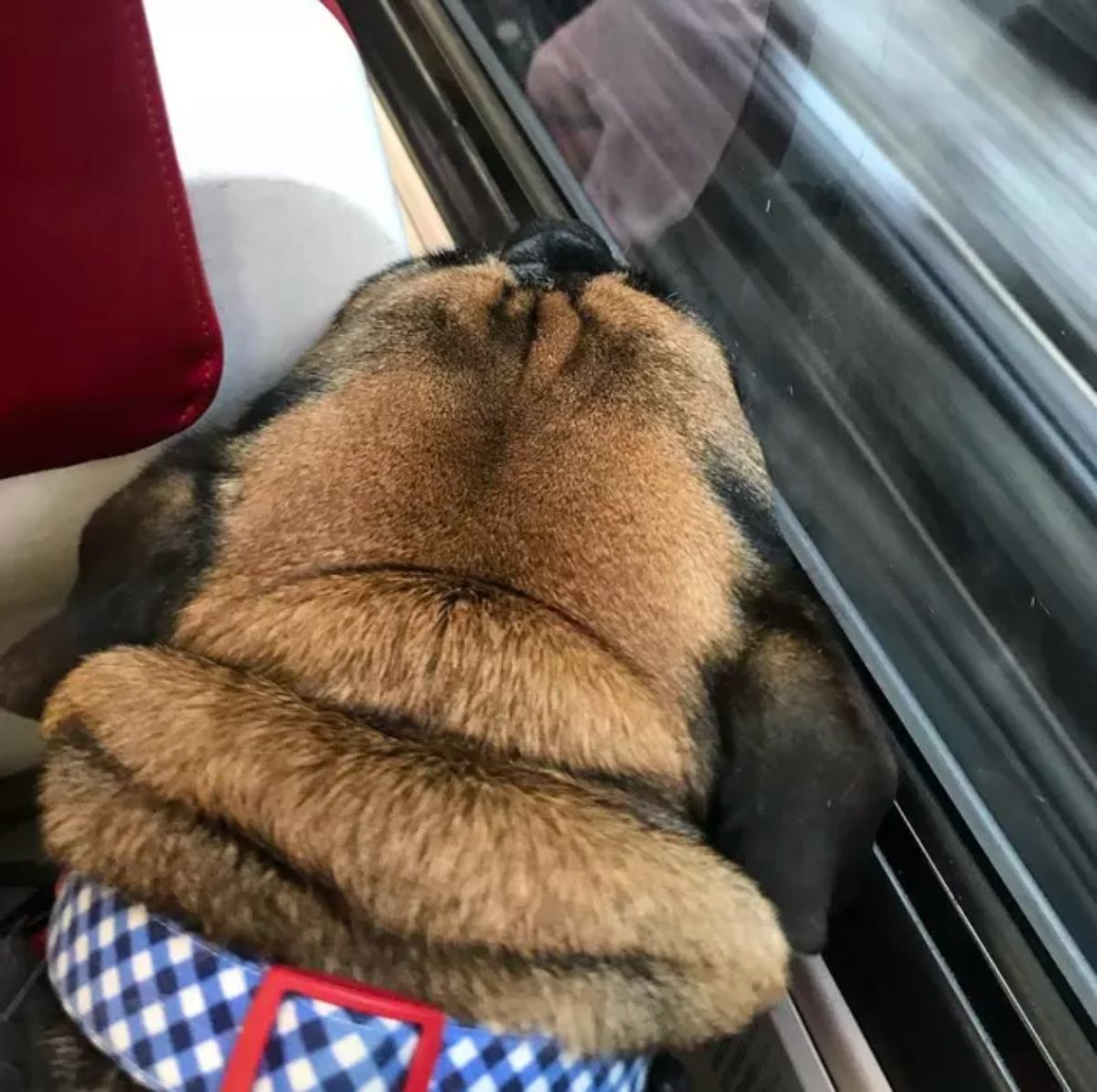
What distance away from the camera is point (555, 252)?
1026 mm

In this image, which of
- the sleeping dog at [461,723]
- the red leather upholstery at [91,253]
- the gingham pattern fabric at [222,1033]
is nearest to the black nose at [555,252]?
the sleeping dog at [461,723]

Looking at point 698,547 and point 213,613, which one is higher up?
point 698,547

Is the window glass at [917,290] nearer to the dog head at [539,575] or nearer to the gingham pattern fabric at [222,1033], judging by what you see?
the dog head at [539,575]

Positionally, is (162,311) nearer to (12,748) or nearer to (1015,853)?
(12,748)

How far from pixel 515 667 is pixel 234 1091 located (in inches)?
10.2

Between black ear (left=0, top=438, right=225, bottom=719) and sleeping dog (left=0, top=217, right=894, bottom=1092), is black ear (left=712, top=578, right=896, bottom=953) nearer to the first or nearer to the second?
sleeping dog (left=0, top=217, right=894, bottom=1092)

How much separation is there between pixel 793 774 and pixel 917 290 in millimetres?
761

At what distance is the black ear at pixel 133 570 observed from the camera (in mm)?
861

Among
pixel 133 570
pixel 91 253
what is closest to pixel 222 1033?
pixel 133 570

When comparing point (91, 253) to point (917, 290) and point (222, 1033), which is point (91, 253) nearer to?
point (222, 1033)

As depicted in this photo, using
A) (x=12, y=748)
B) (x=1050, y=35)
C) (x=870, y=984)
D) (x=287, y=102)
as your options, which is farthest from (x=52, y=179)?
(x=1050, y=35)

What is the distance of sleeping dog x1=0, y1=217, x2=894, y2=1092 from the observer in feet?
2.33

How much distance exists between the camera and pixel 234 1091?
0.69 m

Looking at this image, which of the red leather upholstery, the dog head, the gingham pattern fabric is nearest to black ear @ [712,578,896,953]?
the dog head
